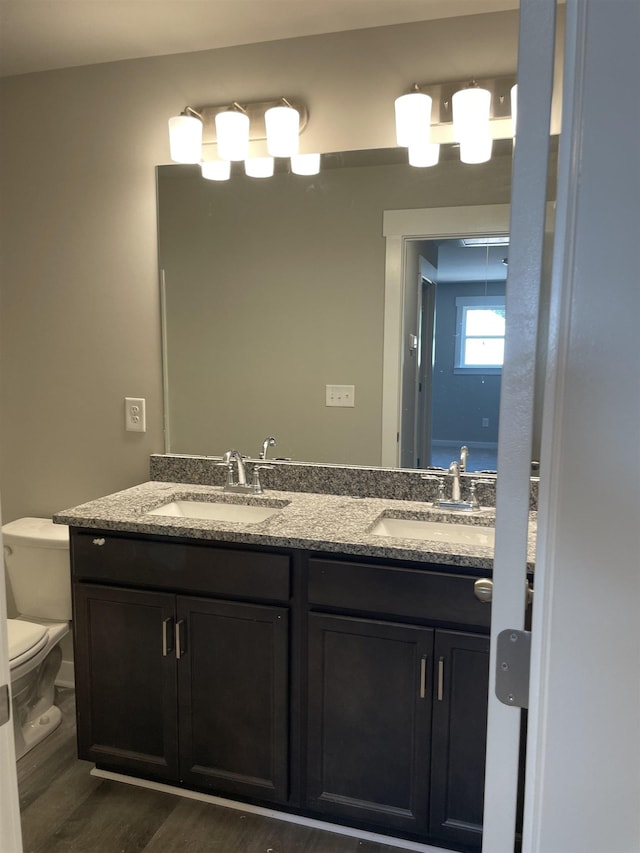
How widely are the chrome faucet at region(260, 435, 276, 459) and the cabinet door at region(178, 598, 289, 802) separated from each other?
64 cm

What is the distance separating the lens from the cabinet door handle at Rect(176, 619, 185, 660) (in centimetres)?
192

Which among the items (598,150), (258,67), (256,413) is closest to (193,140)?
(258,67)

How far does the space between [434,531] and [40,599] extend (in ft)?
4.96

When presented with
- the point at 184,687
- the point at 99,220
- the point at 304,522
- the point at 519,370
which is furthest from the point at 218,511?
the point at 519,370

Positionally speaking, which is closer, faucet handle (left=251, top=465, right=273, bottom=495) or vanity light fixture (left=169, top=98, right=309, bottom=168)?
vanity light fixture (left=169, top=98, right=309, bottom=168)

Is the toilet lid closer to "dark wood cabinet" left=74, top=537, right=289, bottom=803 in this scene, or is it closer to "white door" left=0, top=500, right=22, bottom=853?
"dark wood cabinet" left=74, top=537, right=289, bottom=803

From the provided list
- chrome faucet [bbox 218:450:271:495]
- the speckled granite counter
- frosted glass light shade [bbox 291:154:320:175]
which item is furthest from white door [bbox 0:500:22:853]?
frosted glass light shade [bbox 291:154:320:175]

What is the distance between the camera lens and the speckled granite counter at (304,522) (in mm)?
1670

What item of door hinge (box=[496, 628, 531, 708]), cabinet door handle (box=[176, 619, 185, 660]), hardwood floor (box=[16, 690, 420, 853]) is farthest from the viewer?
cabinet door handle (box=[176, 619, 185, 660])

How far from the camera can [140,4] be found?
1.98 meters

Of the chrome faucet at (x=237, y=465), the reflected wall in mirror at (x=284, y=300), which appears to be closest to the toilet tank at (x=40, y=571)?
the reflected wall in mirror at (x=284, y=300)

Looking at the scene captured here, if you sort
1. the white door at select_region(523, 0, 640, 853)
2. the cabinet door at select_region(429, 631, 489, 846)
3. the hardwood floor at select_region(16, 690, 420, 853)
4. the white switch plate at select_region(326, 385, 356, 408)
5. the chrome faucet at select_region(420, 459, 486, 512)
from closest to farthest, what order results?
the white door at select_region(523, 0, 640, 853) → the cabinet door at select_region(429, 631, 489, 846) → the hardwood floor at select_region(16, 690, 420, 853) → the chrome faucet at select_region(420, 459, 486, 512) → the white switch plate at select_region(326, 385, 356, 408)

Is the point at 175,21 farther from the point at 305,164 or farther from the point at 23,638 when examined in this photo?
the point at 23,638

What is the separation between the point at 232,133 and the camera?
2.20 m
